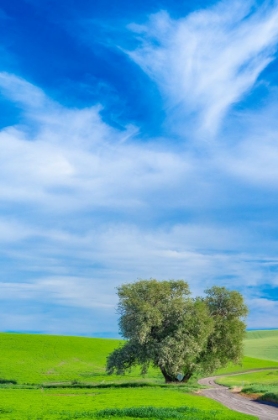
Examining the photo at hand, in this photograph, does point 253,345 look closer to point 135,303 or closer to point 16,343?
point 16,343

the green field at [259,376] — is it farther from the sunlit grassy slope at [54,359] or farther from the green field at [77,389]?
the sunlit grassy slope at [54,359]

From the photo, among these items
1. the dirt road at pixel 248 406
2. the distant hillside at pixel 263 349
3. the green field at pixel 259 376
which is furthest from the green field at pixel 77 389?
the distant hillside at pixel 263 349

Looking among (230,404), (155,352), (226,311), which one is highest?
(226,311)

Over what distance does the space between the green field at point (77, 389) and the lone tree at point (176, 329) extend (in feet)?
12.1

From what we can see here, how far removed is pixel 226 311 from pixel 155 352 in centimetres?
1552

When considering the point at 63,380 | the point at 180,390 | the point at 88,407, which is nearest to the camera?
the point at 88,407

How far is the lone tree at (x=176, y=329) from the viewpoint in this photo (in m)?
70.8

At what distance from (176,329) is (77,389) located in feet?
55.7

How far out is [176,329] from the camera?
72.3m

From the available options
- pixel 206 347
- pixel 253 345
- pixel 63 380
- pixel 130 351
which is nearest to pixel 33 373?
pixel 63 380

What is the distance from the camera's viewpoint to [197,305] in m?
74.4

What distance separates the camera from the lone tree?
70750 mm

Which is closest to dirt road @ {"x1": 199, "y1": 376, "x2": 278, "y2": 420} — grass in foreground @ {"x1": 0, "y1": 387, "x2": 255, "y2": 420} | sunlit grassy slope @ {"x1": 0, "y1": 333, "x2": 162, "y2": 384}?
grass in foreground @ {"x1": 0, "y1": 387, "x2": 255, "y2": 420}

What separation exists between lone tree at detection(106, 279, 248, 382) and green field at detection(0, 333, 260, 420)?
3.69m
